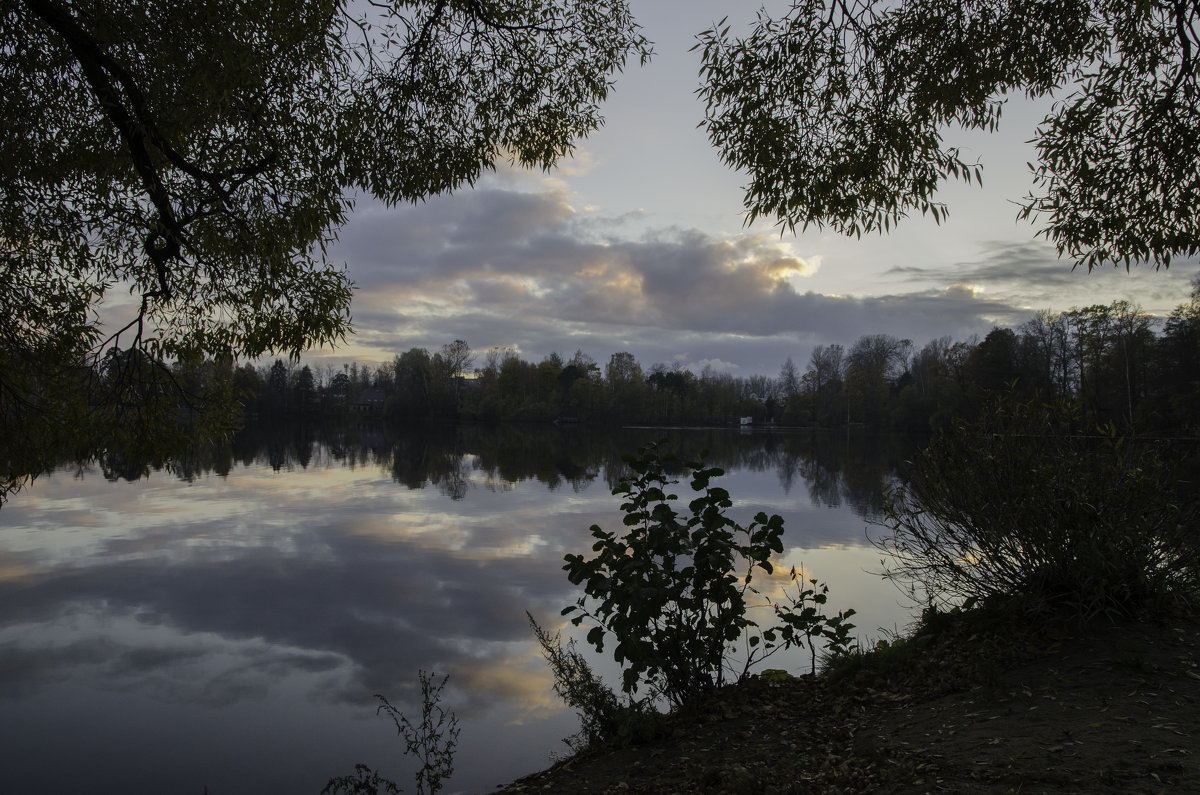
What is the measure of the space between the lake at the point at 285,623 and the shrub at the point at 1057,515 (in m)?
2.41

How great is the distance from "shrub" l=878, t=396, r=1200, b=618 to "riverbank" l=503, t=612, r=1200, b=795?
314 millimetres

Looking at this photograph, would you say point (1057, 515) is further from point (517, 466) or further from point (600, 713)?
point (517, 466)

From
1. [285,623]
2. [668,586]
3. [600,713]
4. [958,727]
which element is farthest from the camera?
[285,623]

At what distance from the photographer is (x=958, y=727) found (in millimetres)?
3932

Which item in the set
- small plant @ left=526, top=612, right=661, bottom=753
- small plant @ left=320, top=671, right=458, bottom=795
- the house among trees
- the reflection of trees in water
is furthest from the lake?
the house among trees

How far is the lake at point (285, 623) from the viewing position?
5.20 meters

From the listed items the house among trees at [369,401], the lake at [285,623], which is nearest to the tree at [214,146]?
the lake at [285,623]


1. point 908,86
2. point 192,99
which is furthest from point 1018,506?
point 192,99

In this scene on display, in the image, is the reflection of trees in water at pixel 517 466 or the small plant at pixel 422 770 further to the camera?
A: the reflection of trees in water at pixel 517 466

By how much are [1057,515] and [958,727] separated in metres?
1.91

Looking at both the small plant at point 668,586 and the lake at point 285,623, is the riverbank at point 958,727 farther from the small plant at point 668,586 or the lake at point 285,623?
the lake at point 285,623

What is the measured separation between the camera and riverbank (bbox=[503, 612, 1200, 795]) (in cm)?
323

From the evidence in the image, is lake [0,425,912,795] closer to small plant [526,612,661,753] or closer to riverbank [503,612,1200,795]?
small plant [526,612,661,753]

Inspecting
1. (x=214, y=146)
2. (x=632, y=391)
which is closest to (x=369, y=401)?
(x=632, y=391)
